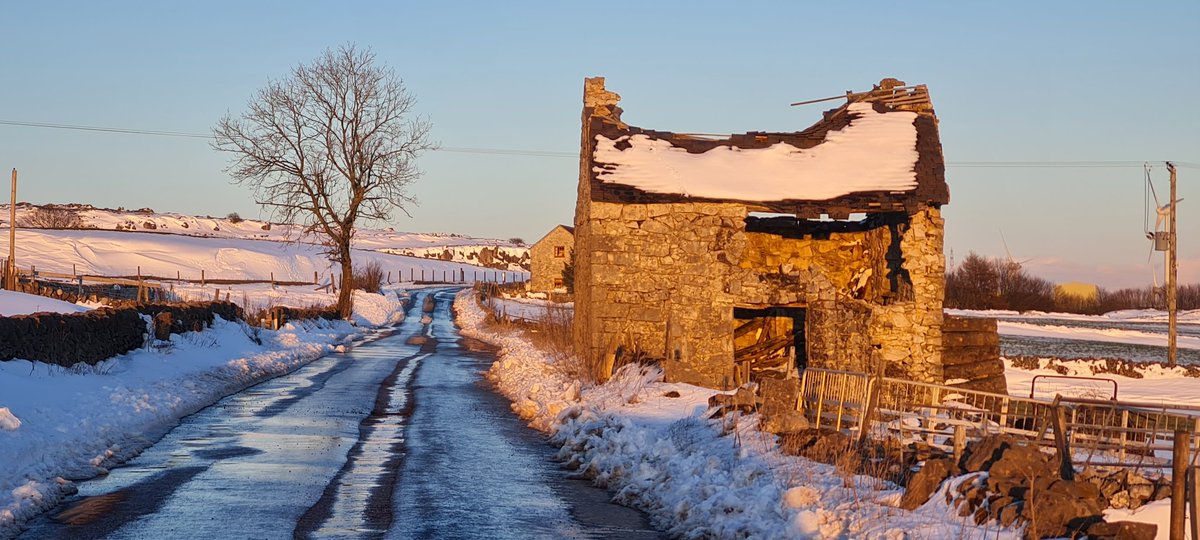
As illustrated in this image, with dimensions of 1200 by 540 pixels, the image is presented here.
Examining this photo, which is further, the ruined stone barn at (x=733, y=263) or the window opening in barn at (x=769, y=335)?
the window opening in barn at (x=769, y=335)

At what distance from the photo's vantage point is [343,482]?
1236cm

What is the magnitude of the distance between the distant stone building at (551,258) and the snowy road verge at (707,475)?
6943 cm

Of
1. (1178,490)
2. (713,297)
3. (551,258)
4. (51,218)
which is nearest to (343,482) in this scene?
(1178,490)

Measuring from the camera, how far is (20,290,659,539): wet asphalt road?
1012cm

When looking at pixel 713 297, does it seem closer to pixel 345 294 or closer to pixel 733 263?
pixel 733 263

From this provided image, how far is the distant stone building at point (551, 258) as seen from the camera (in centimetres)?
8938

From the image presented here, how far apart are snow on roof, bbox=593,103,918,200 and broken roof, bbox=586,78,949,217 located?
0.02 meters

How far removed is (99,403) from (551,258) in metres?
73.0

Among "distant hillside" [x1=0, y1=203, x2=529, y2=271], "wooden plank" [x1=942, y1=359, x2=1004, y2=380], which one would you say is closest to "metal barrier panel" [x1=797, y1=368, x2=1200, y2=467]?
"wooden plank" [x1=942, y1=359, x2=1004, y2=380]

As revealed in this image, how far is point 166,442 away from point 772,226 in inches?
556

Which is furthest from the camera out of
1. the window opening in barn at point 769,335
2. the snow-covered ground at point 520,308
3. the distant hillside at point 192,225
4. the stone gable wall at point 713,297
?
the distant hillside at point 192,225

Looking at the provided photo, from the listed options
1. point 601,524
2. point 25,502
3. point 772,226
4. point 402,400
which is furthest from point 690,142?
point 25,502

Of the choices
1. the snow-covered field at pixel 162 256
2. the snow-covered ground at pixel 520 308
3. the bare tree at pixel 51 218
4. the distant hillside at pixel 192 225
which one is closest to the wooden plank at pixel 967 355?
the snow-covered ground at pixel 520 308

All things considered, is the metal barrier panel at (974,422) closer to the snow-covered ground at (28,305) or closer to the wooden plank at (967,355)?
the wooden plank at (967,355)
